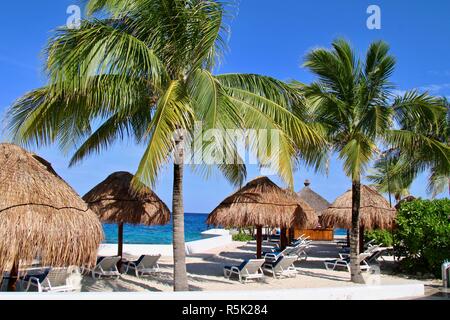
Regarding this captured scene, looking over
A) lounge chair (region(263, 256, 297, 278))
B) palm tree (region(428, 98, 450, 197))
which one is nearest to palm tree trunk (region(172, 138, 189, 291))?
lounge chair (region(263, 256, 297, 278))

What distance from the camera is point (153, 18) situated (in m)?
8.29

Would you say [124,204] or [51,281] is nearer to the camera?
[51,281]

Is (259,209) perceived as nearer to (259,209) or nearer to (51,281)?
(259,209)

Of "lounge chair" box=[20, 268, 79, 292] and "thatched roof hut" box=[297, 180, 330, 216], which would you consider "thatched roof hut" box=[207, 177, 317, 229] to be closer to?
"lounge chair" box=[20, 268, 79, 292]

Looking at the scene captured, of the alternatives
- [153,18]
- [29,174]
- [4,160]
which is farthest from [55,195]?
[153,18]

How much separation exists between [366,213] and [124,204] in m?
7.13

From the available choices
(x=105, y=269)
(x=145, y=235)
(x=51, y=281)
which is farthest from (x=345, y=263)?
(x=145, y=235)

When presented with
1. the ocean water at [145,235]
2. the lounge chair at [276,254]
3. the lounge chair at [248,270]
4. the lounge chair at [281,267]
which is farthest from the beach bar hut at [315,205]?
the lounge chair at [248,270]

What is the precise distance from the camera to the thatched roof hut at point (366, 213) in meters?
13.8

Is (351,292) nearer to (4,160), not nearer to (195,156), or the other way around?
(195,156)

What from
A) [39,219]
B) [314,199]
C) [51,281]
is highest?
[314,199]

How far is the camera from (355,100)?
11.1m

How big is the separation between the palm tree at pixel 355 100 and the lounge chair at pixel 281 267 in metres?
1.61
